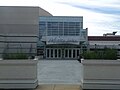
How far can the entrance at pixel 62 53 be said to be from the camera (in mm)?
80000

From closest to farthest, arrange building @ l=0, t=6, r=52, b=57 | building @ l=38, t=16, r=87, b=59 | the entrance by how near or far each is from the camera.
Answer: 1. the entrance
2. building @ l=38, t=16, r=87, b=59
3. building @ l=0, t=6, r=52, b=57

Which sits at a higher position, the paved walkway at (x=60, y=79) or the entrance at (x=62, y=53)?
the paved walkway at (x=60, y=79)

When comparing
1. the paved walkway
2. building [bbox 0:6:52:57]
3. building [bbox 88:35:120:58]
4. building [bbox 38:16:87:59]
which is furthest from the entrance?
the paved walkway

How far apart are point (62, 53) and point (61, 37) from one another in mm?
4269

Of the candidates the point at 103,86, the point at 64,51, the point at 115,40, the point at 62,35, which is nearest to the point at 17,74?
the point at 103,86

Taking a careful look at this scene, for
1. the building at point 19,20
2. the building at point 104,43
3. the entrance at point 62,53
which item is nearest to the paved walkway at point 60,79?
the entrance at point 62,53

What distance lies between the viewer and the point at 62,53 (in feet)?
263

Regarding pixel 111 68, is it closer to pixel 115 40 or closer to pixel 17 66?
pixel 17 66

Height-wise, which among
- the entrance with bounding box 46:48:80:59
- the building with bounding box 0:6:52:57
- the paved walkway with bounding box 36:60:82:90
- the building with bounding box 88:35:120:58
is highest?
the building with bounding box 0:6:52:57

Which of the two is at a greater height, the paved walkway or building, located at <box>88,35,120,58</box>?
building, located at <box>88,35,120,58</box>

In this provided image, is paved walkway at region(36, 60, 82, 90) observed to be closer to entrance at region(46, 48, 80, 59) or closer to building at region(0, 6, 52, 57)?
entrance at region(46, 48, 80, 59)

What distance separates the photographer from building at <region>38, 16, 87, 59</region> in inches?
3164

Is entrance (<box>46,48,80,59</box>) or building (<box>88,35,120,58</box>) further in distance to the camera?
building (<box>88,35,120,58</box>)

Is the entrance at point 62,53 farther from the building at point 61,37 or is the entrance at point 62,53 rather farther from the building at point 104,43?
the building at point 104,43
